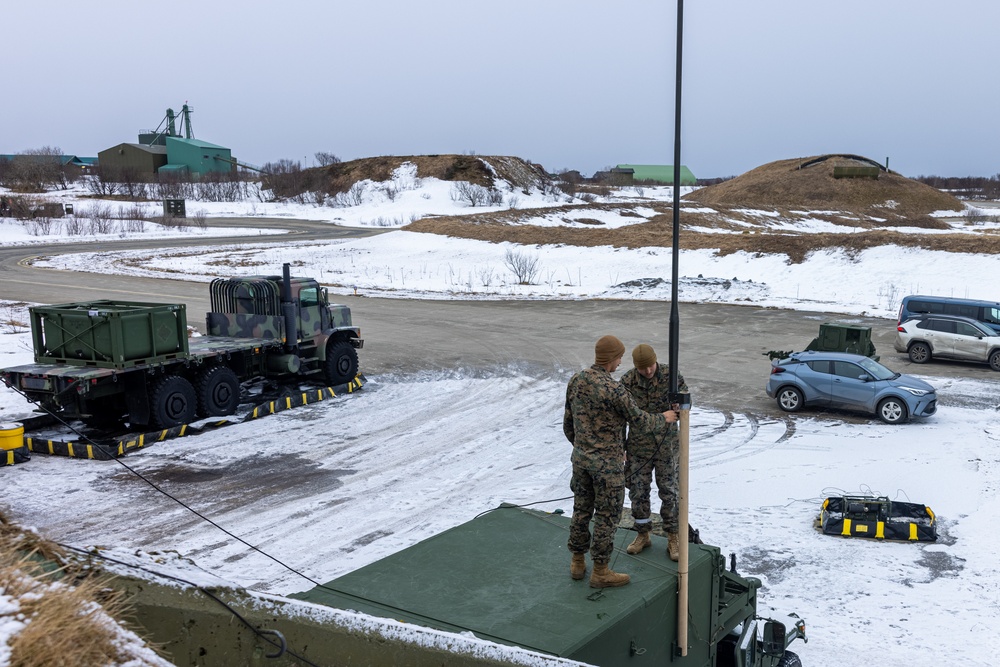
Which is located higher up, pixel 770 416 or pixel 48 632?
pixel 48 632

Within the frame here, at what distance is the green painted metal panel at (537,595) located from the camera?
5055 millimetres

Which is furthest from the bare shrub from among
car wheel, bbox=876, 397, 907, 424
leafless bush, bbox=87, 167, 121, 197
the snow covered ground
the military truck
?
car wheel, bbox=876, 397, 907, 424

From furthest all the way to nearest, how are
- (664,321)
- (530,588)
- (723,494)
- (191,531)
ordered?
(664,321) < (723,494) < (191,531) < (530,588)

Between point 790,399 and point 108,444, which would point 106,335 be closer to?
point 108,444

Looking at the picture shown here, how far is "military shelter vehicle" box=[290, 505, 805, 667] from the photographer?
5.08 meters

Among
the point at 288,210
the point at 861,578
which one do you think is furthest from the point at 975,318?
the point at 288,210

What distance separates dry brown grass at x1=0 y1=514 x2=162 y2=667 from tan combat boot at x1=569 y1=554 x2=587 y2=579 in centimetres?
291

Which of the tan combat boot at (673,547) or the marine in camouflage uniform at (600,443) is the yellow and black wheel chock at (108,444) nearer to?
the marine in camouflage uniform at (600,443)

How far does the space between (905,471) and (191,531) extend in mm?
10523

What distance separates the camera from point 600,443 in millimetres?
5996

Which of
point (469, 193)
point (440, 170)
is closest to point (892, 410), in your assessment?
point (469, 193)

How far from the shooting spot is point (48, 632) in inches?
125

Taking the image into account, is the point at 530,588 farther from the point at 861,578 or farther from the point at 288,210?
the point at 288,210

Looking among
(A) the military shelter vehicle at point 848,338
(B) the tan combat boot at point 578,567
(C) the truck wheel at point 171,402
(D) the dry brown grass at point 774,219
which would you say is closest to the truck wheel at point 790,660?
(B) the tan combat boot at point 578,567
